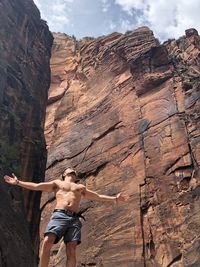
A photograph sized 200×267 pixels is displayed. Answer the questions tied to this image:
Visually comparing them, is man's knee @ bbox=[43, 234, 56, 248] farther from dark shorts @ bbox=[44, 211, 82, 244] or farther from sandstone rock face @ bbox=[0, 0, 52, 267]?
sandstone rock face @ bbox=[0, 0, 52, 267]

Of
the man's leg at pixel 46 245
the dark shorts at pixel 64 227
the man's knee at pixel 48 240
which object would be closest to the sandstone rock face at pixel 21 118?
the man's leg at pixel 46 245

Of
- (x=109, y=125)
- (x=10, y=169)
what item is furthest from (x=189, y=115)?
(x=10, y=169)

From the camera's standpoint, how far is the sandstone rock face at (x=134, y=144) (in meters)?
25.9

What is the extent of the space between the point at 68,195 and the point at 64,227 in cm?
73

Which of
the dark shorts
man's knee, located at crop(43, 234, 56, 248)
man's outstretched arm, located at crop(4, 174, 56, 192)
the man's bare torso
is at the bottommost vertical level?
man's knee, located at crop(43, 234, 56, 248)

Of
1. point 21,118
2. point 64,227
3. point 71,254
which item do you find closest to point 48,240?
point 64,227

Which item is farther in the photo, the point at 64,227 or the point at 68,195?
the point at 68,195

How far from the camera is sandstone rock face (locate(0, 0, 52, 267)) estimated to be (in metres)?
11.3

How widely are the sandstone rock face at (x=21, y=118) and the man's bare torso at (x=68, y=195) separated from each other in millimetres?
2294

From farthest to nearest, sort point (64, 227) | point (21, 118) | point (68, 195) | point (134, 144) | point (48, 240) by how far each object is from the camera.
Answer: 1. point (134, 144)
2. point (21, 118)
3. point (68, 195)
4. point (64, 227)
5. point (48, 240)

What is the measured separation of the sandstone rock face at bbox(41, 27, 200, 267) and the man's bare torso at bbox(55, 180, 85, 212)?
16119 mm

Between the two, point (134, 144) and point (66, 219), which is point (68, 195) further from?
point (134, 144)

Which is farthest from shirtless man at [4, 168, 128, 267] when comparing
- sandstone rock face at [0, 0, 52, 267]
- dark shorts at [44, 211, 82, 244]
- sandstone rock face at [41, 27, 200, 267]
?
sandstone rock face at [41, 27, 200, 267]

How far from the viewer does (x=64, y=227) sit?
8.11 meters
